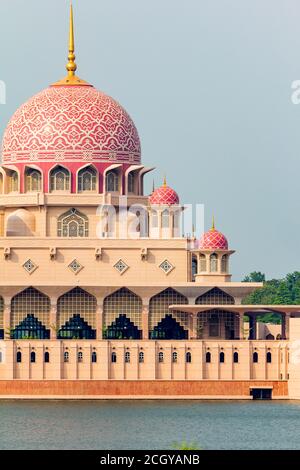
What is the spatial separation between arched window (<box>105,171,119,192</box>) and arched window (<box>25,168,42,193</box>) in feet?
10.9

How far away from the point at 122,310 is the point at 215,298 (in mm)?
4354

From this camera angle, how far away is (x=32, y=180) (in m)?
101

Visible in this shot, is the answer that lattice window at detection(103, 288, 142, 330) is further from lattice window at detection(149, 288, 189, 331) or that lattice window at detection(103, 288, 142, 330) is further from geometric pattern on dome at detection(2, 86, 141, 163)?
geometric pattern on dome at detection(2, 86, 141, 163)

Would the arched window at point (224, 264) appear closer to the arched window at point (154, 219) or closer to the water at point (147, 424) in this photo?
the arched window at point (154, 219)

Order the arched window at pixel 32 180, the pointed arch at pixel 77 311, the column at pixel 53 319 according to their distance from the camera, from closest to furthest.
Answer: the column at pixel 53 319
the pointed arch at pixel 77 311
the arched window at pixel 32 180

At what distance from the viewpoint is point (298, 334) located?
94312 millimetres

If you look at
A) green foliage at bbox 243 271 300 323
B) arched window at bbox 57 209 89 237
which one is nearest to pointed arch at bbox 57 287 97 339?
arched window at bbox 57 209 89 237

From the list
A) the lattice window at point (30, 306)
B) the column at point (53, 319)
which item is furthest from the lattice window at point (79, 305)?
the lattice window at point (30, 306)

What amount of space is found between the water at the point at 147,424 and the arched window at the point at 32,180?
12.9 meters

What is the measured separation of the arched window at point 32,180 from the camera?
10088cm

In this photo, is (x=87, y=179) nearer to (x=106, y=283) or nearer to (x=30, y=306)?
(x=106, y=283)

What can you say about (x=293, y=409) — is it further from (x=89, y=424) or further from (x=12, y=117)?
(x=12, y=117)
